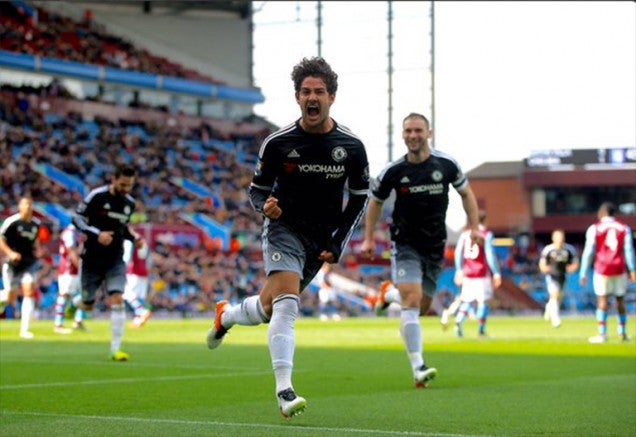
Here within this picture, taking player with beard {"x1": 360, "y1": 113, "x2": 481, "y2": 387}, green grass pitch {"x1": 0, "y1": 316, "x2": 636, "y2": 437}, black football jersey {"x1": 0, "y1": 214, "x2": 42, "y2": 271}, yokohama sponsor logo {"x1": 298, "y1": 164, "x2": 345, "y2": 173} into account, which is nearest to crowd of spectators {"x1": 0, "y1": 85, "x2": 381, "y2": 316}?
black football jersey {"x1": 0, "y1": 214, "x2": 42, "y2": 271}

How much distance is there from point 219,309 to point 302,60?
242cm

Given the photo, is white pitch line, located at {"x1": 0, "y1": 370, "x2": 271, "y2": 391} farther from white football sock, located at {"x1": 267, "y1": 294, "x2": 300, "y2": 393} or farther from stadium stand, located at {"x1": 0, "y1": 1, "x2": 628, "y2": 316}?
stadium stand, located at {"x1": 0, "y1": 1, "x2": 628, "y2": 316}

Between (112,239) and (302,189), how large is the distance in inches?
296

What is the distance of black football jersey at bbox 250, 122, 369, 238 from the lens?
28.7 ft

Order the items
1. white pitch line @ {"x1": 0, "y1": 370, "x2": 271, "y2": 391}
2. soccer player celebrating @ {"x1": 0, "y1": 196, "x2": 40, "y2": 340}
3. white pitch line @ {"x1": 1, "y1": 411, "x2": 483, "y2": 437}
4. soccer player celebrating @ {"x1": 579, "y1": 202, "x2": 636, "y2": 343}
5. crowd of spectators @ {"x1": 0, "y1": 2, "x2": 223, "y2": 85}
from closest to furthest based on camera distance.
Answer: white pitch line @ {"x1": 1, "y1": 411, "x2": 483, "y2": 437}, white pitch line @ {"x1": 0, "y1": 370, "x2": 271, "y2": 391}, soccer player celebrating @ {"x1": 579, "y1": 202, "x2": 636, "y2": 343}, soccer player celebrating @ {"x1": 0, "y1": 196, "x2": 40, "y2": 340}, crowd of spectators @ {"x1": 0, "y1": 2, "x2": 223, "y2": 85}

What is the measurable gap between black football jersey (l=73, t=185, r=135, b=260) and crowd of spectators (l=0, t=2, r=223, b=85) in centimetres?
4043

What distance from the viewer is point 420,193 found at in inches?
505

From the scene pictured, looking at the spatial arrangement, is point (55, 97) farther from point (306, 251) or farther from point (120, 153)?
point (306, 251)

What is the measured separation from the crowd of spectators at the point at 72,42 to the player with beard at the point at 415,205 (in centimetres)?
4464

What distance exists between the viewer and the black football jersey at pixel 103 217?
16141 millimetres

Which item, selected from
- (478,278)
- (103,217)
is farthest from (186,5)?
(103,217)

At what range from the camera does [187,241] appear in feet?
165

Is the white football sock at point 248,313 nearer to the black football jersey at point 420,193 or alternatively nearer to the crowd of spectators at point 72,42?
the black football jersey at point 420,193

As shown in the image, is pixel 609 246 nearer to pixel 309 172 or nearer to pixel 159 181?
pixel 309 172
